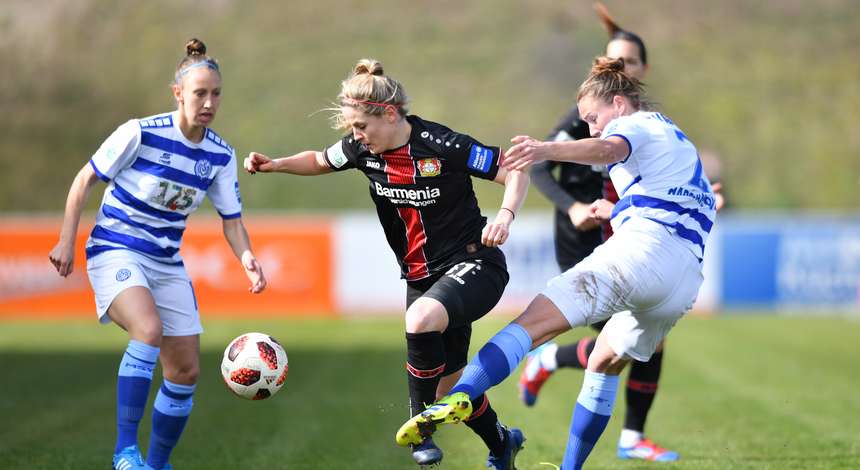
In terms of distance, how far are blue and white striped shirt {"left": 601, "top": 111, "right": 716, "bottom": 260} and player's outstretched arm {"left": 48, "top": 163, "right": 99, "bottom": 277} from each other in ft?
8.92

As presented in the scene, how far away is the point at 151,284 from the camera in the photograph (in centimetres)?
562

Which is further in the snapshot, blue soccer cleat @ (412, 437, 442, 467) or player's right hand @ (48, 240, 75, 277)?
player's right hand @ (48, 240, 75, 277)

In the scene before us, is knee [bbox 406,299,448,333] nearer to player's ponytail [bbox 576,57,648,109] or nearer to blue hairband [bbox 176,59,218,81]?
player's ponytail [bbox 576,57,648,109]

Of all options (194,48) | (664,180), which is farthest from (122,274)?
(664,180)

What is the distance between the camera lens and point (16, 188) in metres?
27.7

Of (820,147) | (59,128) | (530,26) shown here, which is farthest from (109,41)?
(820,147)

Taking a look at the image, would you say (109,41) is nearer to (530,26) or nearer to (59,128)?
(59,128)

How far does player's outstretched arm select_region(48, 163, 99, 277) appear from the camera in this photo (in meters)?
5.34

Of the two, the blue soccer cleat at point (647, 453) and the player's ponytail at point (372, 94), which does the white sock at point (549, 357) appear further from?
the player's ponytail at point (372, 94)

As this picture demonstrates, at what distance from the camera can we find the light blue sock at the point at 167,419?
560 cm

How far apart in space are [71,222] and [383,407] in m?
4.10

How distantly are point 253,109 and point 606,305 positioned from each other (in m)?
27.3

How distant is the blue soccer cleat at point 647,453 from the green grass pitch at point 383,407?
0.29 ft

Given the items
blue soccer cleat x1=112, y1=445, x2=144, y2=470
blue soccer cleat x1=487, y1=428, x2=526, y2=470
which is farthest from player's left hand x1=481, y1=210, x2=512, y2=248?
blue soccer cleat x1=112, y1=445, x2=144, y2=470
